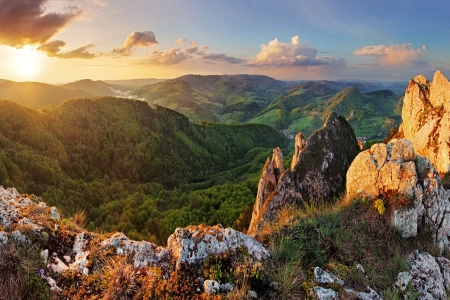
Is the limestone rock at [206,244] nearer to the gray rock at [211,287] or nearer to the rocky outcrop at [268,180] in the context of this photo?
the gray rock at [211,287]

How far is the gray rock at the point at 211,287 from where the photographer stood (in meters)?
6.55

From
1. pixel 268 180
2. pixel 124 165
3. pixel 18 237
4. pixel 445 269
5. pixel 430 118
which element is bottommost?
pixel 124 165

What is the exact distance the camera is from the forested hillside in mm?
75438

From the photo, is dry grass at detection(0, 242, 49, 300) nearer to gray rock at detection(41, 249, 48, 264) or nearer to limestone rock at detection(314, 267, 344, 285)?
gray rock at detection(41, 249, 48, 264)

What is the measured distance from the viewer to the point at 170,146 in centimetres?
16050

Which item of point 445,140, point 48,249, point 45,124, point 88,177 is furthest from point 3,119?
point 445,140

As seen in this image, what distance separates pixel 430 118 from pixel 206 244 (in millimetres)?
26549

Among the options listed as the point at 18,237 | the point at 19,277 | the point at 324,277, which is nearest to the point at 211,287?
the point at 324,277

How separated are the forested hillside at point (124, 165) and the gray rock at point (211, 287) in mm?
39973

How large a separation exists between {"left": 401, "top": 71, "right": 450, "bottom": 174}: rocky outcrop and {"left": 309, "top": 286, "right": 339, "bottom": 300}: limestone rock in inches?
624

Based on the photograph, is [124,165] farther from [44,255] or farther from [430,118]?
[44,255]

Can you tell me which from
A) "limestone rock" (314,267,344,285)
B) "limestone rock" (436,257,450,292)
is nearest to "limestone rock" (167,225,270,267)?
"limestone rock" (314,267,344,285)

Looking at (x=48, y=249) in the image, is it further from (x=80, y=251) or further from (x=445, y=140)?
(x=445, y=140)

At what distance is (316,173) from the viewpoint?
2434cm
